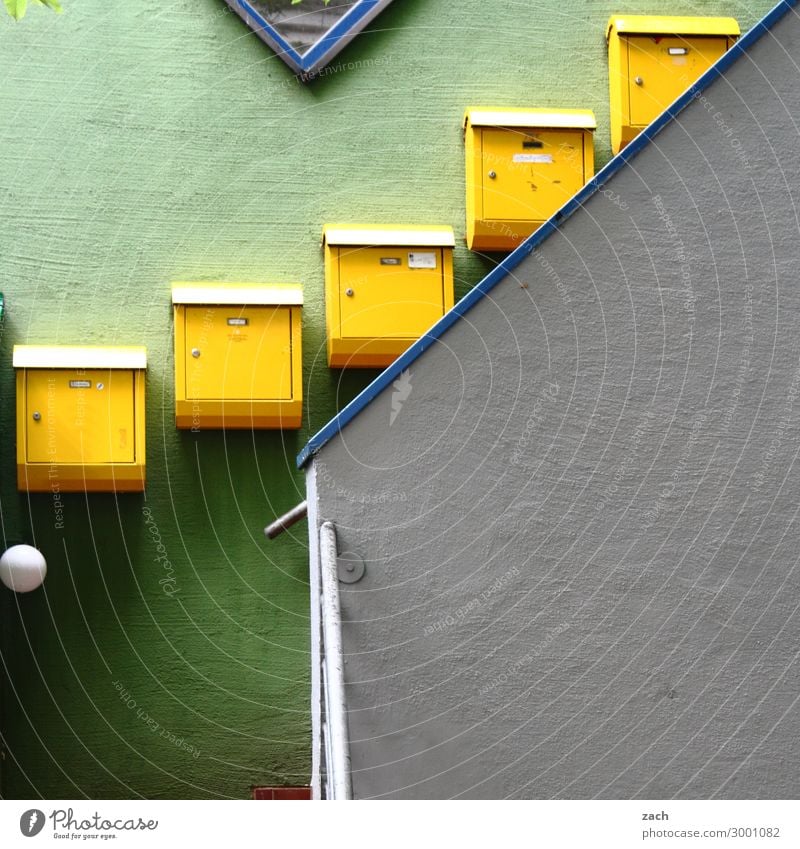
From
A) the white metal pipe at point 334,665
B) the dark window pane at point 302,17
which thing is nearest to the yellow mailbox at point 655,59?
the dark window pane at point 302,17

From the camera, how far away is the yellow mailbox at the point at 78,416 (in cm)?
405

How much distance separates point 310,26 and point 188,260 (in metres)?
0.82

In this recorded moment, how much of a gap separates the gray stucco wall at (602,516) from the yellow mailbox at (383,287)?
3.16ft

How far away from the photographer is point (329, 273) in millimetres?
4258

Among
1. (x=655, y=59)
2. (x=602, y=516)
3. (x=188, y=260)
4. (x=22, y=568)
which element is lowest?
(x=602, y=516)

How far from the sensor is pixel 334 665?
3.15m

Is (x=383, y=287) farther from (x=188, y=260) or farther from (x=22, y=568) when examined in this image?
(x=22, y=568)

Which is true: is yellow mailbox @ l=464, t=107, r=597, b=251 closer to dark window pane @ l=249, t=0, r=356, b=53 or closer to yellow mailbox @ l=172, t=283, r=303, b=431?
dark window pane @ l=249, t=0, r=356, b=53

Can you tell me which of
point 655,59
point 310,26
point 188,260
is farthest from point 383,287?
point 655,59

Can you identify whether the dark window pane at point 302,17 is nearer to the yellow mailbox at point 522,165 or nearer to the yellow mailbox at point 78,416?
the yellow mailbox at point 522,165

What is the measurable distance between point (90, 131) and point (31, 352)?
0.75 meters

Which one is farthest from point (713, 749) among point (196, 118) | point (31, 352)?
point (196, 118)

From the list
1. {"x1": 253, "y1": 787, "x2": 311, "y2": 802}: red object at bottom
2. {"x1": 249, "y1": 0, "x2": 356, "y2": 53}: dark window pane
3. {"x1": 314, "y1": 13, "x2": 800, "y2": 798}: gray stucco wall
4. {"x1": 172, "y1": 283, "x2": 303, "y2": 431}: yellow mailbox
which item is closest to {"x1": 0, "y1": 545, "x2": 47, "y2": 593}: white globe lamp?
{"x1": 172, "y1": 283, "x2": 303, "y2": 431}: yellow mailbox

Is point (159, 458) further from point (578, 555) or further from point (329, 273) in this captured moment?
point (578, 555)
